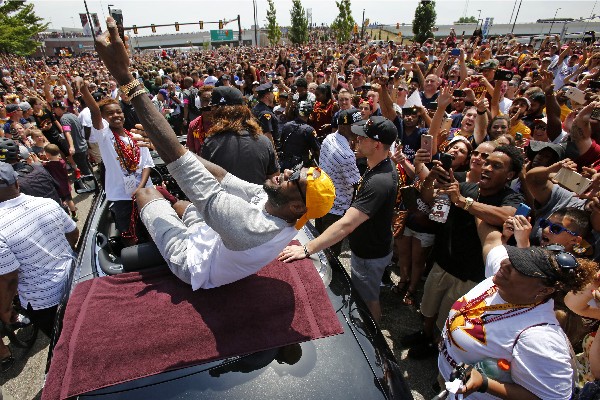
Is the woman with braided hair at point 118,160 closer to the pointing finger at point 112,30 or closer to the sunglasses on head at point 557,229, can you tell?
the pointing finger at point 112,30

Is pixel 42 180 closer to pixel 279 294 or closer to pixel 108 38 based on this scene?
pixel 108 38

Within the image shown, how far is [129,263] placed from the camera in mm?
2393

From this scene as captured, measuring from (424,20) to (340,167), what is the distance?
1421 inches

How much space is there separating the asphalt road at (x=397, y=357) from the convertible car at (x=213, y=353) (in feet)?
3.88

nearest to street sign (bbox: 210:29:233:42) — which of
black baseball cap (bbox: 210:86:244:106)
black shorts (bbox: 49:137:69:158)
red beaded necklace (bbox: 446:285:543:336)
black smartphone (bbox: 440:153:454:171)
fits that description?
black shorts (bbox: 49:137:69:158)

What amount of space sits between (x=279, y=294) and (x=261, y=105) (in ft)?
15.0

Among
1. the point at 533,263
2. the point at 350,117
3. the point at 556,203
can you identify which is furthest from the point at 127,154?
the point at 556,203

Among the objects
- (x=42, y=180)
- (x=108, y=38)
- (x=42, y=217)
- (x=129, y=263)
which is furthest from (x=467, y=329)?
(x=42, y=180)

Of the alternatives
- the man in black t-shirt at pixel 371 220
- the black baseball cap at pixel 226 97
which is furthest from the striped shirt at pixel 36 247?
the man in black t-shirt at pixel 371 220

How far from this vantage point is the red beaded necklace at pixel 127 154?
11.7 ft

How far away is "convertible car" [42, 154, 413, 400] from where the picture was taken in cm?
171

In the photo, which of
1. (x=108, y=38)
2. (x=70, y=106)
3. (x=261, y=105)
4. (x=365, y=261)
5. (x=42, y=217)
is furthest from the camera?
(x=70, y=106)

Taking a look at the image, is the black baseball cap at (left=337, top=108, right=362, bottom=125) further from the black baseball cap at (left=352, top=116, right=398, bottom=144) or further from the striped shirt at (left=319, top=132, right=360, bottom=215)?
the black baseball cap at (left=352, top=116, right=398, bottom=144)

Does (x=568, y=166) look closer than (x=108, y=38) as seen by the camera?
No
